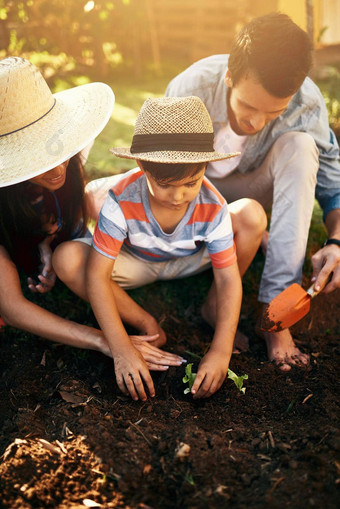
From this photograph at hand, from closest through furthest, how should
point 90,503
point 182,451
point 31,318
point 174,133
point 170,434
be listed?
point 90,503
point 182,451
point 170,434
point 174,133
point 31,318

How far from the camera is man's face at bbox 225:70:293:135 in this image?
6.29 ft

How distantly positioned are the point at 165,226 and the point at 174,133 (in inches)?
18.2

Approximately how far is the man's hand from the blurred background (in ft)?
9.20

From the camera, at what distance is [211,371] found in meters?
1.75

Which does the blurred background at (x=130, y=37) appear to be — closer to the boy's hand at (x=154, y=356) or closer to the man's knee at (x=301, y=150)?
the man's knee at (x=301, y=150)

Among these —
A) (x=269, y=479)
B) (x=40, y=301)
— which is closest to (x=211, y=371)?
(x=269, y=479)

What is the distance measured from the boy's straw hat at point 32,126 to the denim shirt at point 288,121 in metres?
0.65

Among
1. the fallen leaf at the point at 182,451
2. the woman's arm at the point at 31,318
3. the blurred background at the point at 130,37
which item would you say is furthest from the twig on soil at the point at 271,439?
the blurred background at the point at 130,37

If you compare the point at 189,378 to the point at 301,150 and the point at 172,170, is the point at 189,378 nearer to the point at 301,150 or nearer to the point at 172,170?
the point at 172,170

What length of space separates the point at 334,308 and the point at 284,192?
2.16 ft

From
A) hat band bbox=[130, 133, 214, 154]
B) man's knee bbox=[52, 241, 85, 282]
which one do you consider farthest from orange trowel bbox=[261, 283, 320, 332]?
man's knee bbox=[52, 241, 85, 282]

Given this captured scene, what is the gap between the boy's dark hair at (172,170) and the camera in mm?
1639

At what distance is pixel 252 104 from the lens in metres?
1.95

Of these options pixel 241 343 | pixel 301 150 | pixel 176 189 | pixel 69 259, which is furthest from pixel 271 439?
pixel 301 150
